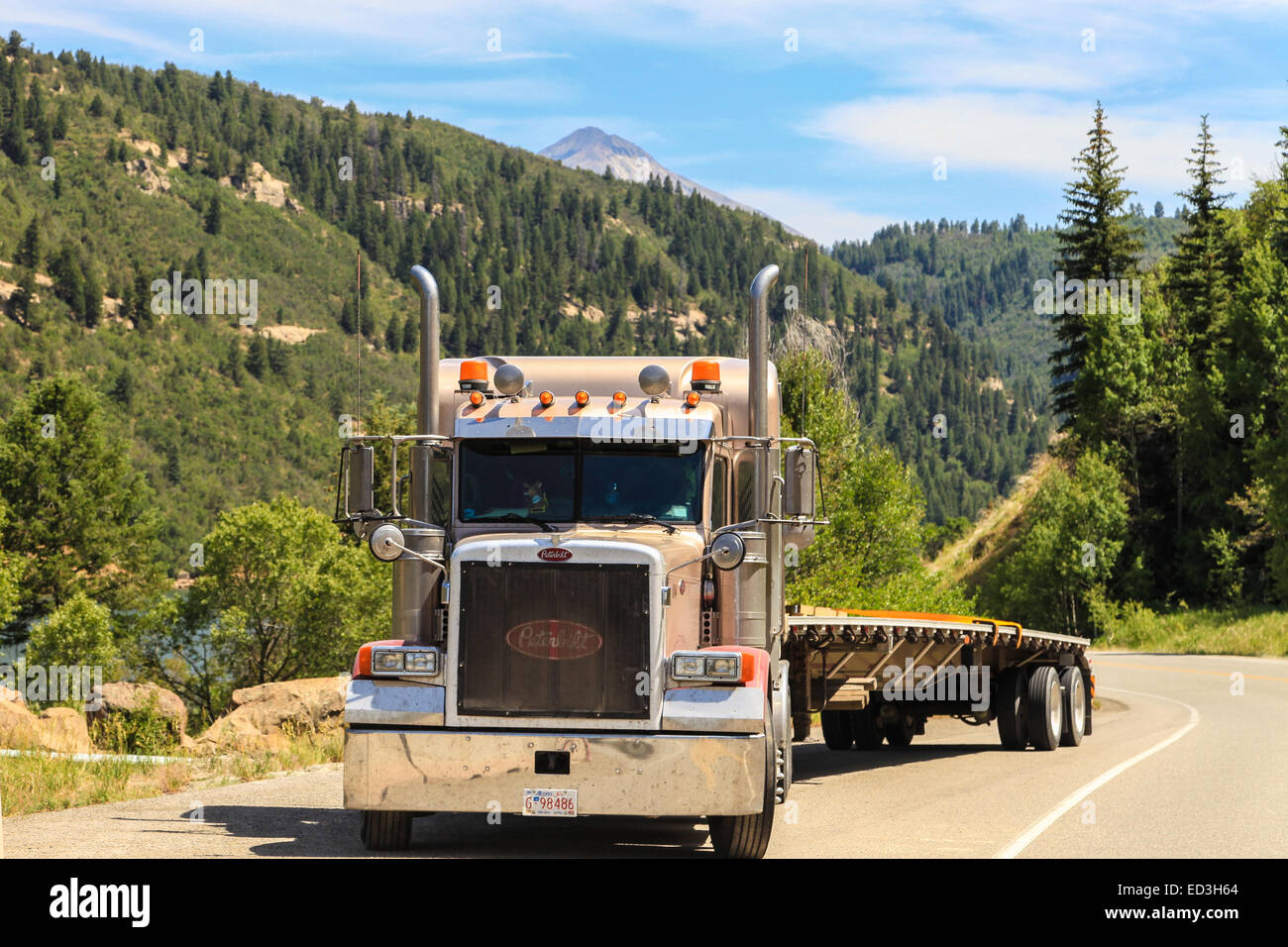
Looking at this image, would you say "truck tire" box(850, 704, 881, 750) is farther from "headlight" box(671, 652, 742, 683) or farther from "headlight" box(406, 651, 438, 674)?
"headlight" box(406, 651, 438, 674)

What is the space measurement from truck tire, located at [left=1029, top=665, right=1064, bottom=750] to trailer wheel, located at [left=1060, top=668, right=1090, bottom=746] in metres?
0.53

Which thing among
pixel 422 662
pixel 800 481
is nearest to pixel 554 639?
pixel 422 662

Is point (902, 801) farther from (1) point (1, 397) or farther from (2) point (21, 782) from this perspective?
(1) point (1, 397)

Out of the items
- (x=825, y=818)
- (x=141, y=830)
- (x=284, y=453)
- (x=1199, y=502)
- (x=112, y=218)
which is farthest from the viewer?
(x=112, y=218)

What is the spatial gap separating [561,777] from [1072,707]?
11758mm

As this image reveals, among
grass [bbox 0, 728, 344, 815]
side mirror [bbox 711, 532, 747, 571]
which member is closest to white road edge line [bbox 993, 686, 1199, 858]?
side mirror [bbox 711, 532, 747, 571]

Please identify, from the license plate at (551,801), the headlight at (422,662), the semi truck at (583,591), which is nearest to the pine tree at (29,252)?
the semi truck at (583,591)

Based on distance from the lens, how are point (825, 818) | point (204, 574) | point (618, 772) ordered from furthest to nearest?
point (204, 574), point (825, 818), point (618, 772)

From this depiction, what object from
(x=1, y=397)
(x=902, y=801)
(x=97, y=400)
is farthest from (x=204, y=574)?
(x=1, y=397)

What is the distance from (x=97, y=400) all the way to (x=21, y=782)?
202 ft

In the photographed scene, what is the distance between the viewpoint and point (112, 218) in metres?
198

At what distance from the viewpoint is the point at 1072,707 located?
62.6 ft

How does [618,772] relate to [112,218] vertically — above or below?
below

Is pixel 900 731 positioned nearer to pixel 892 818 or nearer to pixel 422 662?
pixel 892 818
